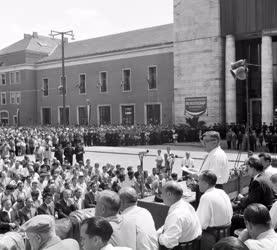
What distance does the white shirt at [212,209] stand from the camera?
572 cm

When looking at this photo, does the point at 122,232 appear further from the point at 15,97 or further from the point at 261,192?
the point at 15,97

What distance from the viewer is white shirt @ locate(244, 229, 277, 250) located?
13.4 feet

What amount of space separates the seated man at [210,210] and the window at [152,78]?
1576 inches

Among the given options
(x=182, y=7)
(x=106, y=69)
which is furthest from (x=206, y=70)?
(x=106, y=69)

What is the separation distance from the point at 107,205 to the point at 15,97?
187 ft

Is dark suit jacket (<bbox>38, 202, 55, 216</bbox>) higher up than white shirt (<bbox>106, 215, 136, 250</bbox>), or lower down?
lower down

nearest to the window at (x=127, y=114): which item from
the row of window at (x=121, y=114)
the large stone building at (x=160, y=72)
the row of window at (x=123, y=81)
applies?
the row of window at (x=121, y=114)

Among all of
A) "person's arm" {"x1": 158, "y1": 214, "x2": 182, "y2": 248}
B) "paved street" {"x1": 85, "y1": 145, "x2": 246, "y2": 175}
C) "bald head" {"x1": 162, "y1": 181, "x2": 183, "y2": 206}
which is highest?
"bald head" {"x1": 162, "y1": 181, "x2": 183, "y2": 206}

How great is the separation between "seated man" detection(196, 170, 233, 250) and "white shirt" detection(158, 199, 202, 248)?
0.45m

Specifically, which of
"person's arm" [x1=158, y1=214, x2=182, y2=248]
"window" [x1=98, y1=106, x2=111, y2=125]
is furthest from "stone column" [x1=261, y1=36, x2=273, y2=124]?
"person's arm" [x1=158, y1=214, x2=182, y2=248]

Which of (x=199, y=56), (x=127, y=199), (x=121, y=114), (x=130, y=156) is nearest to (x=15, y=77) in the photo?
(x=121, y=114)

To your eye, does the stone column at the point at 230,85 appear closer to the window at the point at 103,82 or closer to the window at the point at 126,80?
the window at the point at 126,80

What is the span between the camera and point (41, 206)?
385 inches

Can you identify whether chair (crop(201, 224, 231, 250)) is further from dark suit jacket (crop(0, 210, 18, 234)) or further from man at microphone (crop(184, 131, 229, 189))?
dark suit jacket (crop(0, 210, 18, 234))
